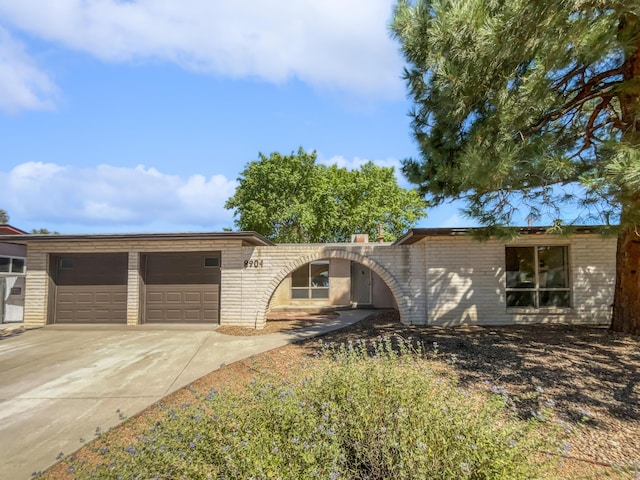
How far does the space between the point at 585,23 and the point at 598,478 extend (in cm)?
578

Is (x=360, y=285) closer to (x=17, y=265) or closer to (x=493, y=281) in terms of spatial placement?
(x=493, y=281)

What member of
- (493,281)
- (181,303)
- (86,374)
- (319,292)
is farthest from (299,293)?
(86,374)

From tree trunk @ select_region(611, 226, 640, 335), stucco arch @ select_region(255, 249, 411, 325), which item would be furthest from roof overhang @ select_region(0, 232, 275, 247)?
tree trunk @ select_region(611, 226, 640, 335)

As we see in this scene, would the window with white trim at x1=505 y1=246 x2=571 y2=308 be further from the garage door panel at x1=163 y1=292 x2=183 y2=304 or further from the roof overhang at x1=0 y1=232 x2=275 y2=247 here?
the garage door panel at x1=163 y1=292 x2=183 y2=304

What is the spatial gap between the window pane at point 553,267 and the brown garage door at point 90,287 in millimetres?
13390

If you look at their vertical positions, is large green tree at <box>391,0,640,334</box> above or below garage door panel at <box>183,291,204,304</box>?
above

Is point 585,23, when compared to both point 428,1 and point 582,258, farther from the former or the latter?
point 582,258

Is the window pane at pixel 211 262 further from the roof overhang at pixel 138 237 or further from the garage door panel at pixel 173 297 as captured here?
the garage door panel at pixel 173 297

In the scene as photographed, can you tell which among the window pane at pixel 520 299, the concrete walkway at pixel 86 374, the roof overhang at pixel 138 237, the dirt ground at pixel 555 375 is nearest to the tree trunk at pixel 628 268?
the dirt ground at pixel 555 375

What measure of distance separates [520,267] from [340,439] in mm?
10348

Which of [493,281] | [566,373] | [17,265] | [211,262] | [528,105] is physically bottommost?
[566,373]

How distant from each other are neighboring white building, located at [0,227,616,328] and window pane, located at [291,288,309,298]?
5.56 metres

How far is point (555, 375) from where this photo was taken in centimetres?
547

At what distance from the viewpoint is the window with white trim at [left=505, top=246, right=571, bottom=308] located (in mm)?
10852
